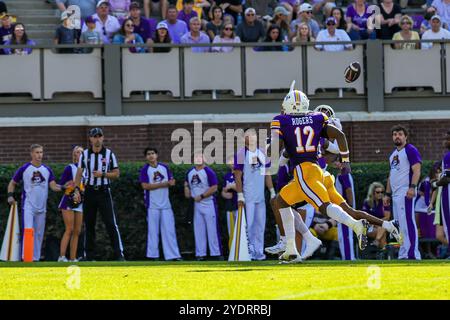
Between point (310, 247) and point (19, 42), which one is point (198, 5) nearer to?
point (19, 42)

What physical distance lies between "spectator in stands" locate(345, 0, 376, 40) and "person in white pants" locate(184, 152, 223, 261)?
4694mm

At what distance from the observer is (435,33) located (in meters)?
22.8

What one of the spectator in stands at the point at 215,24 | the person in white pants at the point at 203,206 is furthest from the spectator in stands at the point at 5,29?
the person in white pants at the point at 203,206

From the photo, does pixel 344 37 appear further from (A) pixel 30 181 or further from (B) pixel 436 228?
(A) pixel 30 181

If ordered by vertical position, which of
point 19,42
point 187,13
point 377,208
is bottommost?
point 377,208

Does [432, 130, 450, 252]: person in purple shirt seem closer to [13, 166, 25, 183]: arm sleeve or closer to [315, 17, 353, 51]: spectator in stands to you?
[315, 17, 353, 51]: spectator in stands

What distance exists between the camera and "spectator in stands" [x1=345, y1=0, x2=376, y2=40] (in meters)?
23.1

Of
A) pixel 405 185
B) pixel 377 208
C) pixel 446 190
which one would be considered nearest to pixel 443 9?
pixel 377 208

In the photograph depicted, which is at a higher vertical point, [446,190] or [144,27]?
[144,27]

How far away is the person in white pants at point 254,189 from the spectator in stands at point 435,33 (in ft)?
15.5

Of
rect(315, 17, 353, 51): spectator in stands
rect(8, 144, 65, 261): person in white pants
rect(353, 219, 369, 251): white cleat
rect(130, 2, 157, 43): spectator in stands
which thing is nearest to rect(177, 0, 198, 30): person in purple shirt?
rect(130, 2, 157, 43): spectator in stands

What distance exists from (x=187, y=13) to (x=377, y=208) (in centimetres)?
600

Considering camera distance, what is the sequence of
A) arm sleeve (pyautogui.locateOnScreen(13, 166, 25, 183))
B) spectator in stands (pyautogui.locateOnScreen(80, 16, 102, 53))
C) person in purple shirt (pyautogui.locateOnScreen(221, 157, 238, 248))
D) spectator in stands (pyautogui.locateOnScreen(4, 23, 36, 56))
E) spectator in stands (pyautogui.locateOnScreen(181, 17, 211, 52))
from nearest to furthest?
arm sleeve (pyautogui.locateOnScreen(13, 166, 25, 183)) < person in purple shirt (pyautogui.locateOnScreen(221, 157, 238, 248)) < spectator in stands (pyautogui.locateOnScreen(4, 23, 36, 56)) < spectator in stands (pyautogui.locateOnScreen(80, 16, 102, 53)) < spectator in stands (pyautogui.locateOnScreen(181, 17, 211, 52))

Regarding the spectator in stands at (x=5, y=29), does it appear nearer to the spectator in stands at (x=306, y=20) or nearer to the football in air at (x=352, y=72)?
the spectator in stands at (x=306, y=20)
